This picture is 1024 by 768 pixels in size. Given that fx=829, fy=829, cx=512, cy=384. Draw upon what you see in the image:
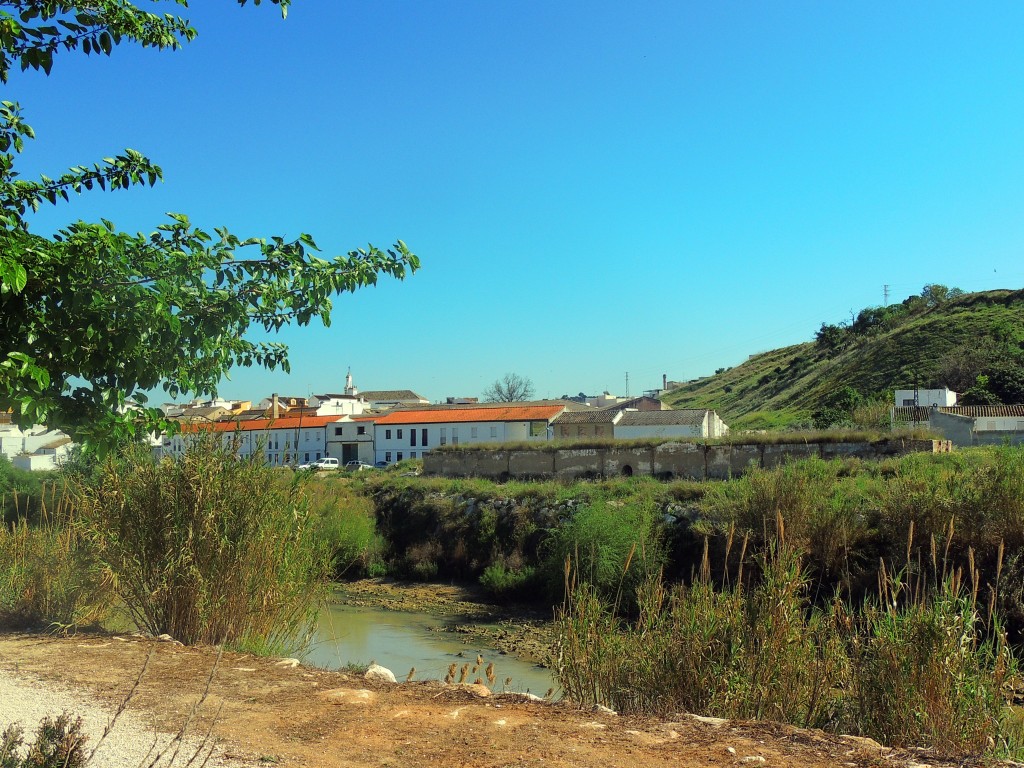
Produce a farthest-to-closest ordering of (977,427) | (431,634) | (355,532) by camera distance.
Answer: (977,427), (355,532), (431,634)

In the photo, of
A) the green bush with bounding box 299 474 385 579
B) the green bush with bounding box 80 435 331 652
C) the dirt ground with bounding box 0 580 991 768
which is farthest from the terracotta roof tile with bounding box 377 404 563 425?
the dirt ground with bounding box 0 580 991 768

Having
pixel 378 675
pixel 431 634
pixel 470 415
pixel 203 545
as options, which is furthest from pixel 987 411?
pixel 203 545

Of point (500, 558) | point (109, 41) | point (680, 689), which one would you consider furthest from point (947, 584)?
point (500, 558)

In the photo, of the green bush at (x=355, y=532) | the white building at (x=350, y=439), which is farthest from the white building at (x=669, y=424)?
the white building at (x=350, y=439)

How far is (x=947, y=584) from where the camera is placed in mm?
5898

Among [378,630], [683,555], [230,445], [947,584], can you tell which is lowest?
[378,630]

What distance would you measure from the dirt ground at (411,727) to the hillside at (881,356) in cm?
4097

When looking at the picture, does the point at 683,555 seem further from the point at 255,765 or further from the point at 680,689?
the point at 255,765

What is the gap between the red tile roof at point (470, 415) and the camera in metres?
54.3

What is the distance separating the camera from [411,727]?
16.6 ft

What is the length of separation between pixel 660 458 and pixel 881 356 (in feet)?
130

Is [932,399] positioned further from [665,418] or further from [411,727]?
[411,727]

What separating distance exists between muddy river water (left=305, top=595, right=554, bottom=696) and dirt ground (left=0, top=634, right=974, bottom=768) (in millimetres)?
6134

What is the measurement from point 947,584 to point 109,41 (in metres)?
6.38
